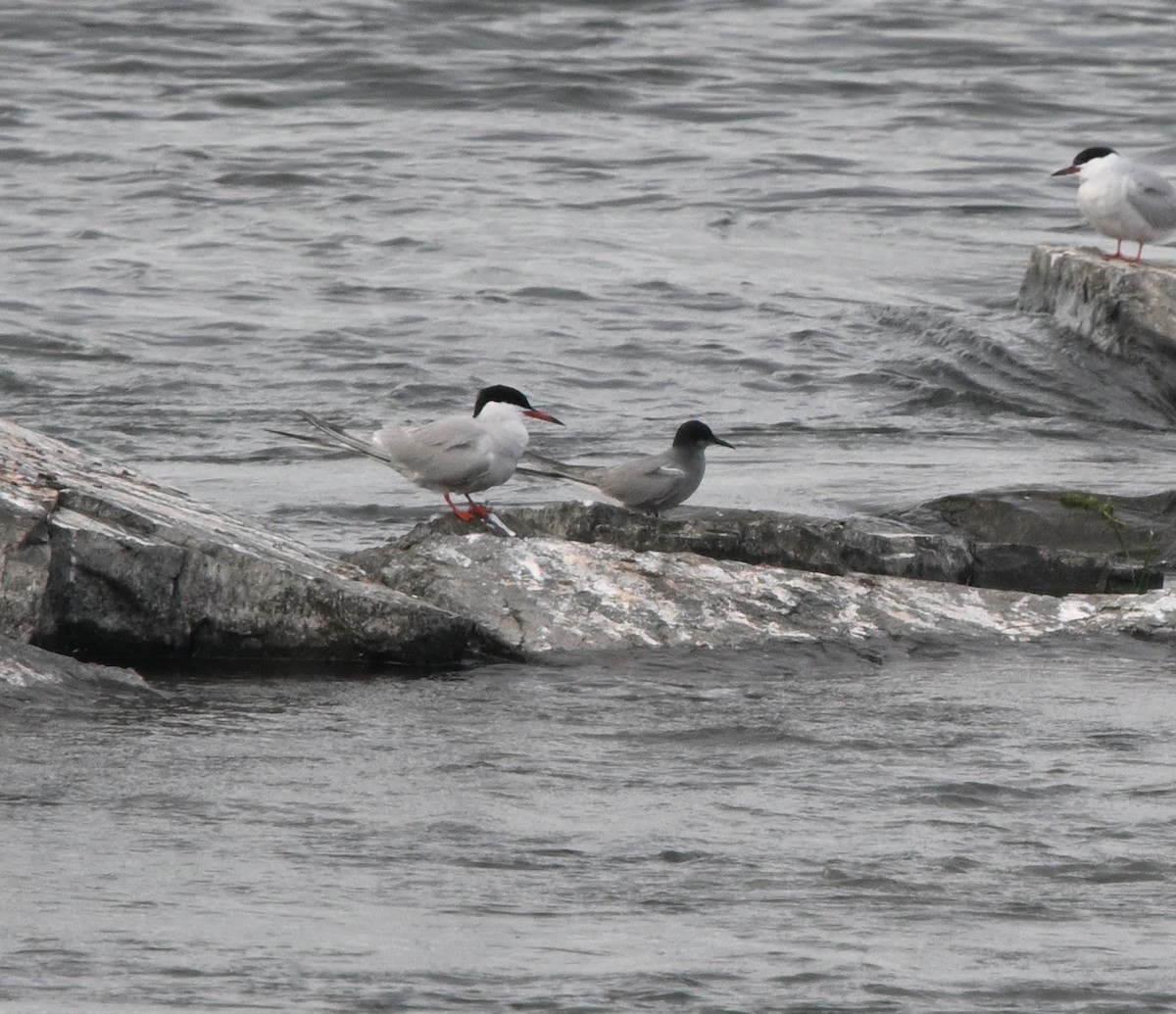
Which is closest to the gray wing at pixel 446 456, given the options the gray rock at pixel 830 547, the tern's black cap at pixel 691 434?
the gray rock at pixel 830 547

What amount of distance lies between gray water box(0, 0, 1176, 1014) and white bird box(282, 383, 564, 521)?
0.49 meters

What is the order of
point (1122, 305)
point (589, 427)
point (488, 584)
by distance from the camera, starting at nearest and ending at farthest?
point (488, 584) → point (589, 427) → point (1122, 305)

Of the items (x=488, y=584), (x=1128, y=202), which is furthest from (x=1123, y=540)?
(x=1128, y=202)

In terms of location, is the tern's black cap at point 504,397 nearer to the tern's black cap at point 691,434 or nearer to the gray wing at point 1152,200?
the tern's black cap at point 691,434

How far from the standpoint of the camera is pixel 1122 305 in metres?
11.8

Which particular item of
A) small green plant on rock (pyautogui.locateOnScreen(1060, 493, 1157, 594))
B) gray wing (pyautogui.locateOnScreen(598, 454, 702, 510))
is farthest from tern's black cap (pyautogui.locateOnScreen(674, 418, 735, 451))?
small green plant on rock (pyautogui.locateOnScreen(1060, 493, 1157, 594))

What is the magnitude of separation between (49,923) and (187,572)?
7.11 feet

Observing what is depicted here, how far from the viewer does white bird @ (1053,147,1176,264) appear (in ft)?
39.5

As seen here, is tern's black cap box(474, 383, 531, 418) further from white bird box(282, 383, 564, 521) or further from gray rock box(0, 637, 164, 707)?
gray rock box(0, 637, 164, 707)

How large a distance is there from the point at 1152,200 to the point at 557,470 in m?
5.45

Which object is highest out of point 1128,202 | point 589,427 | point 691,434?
point 1128,202

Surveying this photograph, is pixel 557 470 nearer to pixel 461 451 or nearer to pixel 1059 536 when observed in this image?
pixel 461 451

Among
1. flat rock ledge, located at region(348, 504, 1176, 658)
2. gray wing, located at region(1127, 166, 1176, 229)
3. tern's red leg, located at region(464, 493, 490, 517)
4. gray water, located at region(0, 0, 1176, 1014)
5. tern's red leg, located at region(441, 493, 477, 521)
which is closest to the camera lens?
gray water, located at region(0, 0, 1176, 1014)

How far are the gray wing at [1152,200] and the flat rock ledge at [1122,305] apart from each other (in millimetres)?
261
